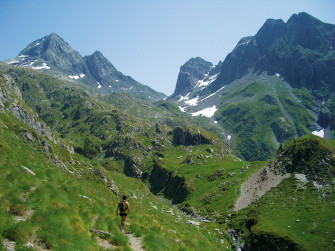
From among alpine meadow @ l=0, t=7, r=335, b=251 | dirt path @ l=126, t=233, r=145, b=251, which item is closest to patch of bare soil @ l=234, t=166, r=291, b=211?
alpine meadow @ l=0, t=7, r=335, b=251

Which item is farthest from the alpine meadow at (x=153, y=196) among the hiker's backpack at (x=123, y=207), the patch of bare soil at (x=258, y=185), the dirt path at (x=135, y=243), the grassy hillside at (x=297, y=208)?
the hiker's backpack at (x=123, y=207)

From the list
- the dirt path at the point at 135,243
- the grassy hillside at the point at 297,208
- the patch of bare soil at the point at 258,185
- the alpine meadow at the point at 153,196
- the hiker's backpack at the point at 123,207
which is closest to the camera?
the alpine meadow at the point at 153,196

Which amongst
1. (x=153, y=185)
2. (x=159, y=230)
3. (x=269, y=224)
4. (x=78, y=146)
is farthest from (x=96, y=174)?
(x=78, y=146)

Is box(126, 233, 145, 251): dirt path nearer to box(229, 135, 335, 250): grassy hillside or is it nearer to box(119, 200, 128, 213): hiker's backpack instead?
box(119, 200, 128, 213): hiker's backpack

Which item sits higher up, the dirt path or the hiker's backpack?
the hiker's backpack

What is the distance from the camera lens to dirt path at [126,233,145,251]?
15116 mm

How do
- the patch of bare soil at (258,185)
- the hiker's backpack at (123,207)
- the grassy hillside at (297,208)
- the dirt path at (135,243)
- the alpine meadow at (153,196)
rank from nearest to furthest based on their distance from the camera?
the alpine meadow at (153,196) < the dirt path at (135,243) < the hiker's backpack at (123,207) < the grassy hillside at (297,208) < the patch of bare soil at (258,185)

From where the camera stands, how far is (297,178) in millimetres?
81375

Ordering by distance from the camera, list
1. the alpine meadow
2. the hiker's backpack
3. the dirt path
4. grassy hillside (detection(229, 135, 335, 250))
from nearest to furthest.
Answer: the alpine meadow, the dirt path, the hiker's backpack, grassy hillside (detection(229, 135, 335, 250))

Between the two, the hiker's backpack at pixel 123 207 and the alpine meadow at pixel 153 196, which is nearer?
the alpine meadow at pixel 153 196

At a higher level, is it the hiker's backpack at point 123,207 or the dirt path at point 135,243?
the hiker's backpack at point 123,207

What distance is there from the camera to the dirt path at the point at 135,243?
15116 mm

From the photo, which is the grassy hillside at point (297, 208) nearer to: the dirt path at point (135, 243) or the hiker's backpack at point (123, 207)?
the dirt path at point (135, 243)

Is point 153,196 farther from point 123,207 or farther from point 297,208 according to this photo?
point 123,207
